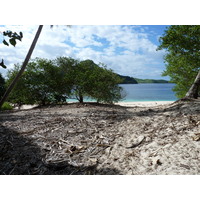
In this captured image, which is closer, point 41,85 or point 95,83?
point 95,83

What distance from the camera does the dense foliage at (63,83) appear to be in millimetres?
9094

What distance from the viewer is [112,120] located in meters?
4.68

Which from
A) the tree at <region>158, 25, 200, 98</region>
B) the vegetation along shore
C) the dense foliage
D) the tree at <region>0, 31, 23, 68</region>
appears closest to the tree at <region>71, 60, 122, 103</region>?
the dense foliage

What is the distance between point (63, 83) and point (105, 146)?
6.90 m

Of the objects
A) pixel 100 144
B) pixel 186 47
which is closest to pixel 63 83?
pixel 186 47

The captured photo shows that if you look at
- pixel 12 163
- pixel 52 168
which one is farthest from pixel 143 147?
pixel 12 163

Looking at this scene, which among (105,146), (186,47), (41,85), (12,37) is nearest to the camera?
(12,37)

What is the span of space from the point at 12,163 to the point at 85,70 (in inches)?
290

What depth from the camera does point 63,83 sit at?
959 centimetres

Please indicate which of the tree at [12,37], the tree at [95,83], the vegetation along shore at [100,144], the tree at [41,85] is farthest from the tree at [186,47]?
the tree at [12,37]

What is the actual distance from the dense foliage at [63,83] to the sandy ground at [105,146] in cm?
467

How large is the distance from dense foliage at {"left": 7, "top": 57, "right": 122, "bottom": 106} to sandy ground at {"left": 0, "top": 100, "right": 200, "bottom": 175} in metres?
4.67

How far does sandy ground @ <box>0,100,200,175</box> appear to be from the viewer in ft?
8.27

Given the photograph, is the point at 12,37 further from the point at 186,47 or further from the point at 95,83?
the point at 186,47
